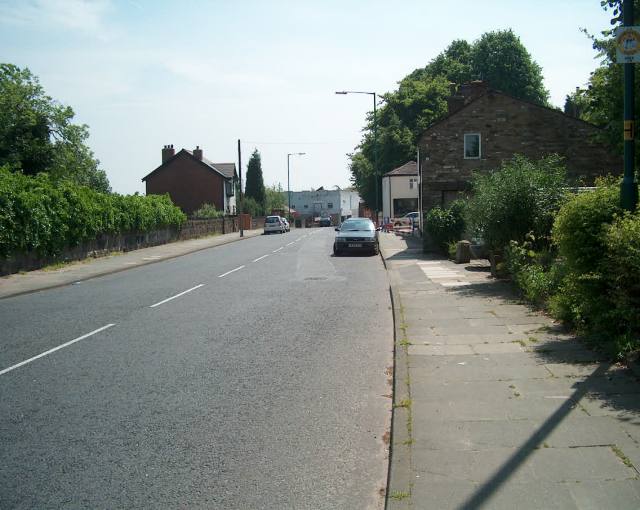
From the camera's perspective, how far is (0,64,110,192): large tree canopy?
4828 centimetres

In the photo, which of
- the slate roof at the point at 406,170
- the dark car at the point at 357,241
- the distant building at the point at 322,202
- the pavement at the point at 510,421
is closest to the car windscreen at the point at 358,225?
the dark car at the point at 357,241

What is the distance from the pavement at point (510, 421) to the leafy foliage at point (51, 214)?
15441mm

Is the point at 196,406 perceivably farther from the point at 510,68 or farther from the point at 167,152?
the point at 167,152

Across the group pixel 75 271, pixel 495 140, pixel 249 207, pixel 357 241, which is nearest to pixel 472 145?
pixel 495 140

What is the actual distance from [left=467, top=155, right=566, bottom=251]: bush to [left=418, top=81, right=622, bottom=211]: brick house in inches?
614

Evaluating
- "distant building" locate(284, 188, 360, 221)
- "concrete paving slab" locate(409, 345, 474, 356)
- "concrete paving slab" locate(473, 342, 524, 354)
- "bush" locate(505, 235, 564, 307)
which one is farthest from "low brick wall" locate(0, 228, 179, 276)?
"distant building" locate(284, 188, 360, 221)

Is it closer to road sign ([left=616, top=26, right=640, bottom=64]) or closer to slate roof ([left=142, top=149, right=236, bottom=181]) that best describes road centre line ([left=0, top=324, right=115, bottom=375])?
road sign ([left=616, top=26, right=640, bottom=64])

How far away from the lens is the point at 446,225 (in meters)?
24.6

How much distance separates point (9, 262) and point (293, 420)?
1804 cm

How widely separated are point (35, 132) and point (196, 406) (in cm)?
4979

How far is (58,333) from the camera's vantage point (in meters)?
10.4

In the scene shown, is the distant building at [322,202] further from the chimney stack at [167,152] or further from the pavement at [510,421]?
the pavement at [510,421]

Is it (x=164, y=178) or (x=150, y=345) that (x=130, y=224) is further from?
(x=164, y=178)

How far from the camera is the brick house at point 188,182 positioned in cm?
7594
